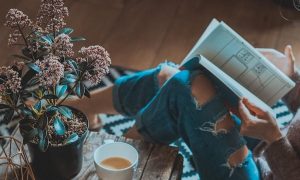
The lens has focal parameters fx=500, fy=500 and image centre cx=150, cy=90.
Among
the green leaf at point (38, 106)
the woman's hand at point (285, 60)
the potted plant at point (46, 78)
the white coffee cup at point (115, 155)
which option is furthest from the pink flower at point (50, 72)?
the woman's hand at point (285, 60)

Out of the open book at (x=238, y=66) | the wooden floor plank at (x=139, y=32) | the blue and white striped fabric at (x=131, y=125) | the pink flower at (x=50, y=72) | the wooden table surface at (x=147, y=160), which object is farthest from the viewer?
the wooden floor plank at (x=139, y=32)

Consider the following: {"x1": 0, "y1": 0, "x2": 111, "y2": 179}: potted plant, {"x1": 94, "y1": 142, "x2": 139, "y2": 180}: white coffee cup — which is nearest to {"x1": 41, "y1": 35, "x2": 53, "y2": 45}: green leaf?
{"x1": 0, "y1": 0, "x2": 111, "y2": 179}: potted plant

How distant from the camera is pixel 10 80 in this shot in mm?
874

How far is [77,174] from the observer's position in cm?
105

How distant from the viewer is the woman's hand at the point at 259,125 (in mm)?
1147

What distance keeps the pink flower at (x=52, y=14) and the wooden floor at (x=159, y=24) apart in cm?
106

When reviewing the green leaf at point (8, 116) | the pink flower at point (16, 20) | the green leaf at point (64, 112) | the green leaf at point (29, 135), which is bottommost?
the green leaf at point (29, 135)

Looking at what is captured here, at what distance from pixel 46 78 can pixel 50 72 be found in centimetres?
1

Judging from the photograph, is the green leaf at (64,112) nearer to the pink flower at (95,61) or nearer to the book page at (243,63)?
the pink flower at (95,61)

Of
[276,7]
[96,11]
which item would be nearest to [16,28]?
[96,11]

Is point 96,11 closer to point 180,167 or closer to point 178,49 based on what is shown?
point 178,49

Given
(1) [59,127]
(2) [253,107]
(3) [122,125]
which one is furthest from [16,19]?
(3) [122,125]

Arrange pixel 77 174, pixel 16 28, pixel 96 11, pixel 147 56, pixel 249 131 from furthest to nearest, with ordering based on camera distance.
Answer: pixel 96 11 < pixel 147 56 < pixel 249 131 < pixel 77 174 < pixel 16 28

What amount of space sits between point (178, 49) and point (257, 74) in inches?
37.4
